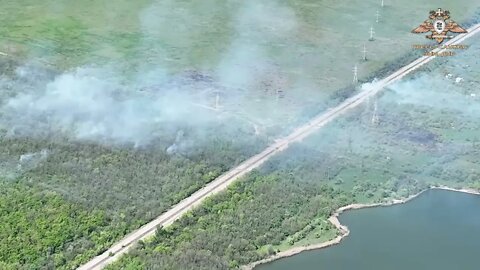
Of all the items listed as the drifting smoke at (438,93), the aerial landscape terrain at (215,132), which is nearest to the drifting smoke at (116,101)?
the aerial landscape terrain at (215,132)

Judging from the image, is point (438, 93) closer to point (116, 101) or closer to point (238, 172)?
point (238, 172)

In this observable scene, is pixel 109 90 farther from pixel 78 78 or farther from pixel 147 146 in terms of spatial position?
pixel 147 146

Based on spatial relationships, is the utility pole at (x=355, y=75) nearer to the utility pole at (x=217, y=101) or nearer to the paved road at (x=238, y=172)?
the paved road at (x=238, y=172)

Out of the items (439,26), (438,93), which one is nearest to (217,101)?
(438,93)

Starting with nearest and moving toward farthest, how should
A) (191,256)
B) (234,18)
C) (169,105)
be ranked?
(191,256), (169,105), (234,18)

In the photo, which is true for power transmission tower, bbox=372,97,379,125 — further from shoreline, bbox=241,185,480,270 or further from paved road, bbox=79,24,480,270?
shoreline, bbox=241,185,480,270

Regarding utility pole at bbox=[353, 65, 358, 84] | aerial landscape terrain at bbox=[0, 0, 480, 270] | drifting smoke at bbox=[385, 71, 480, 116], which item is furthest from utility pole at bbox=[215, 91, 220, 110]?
drifting smoke at bbox=[385, 71, 480, 116]

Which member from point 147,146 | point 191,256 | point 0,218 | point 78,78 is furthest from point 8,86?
point 191,256
